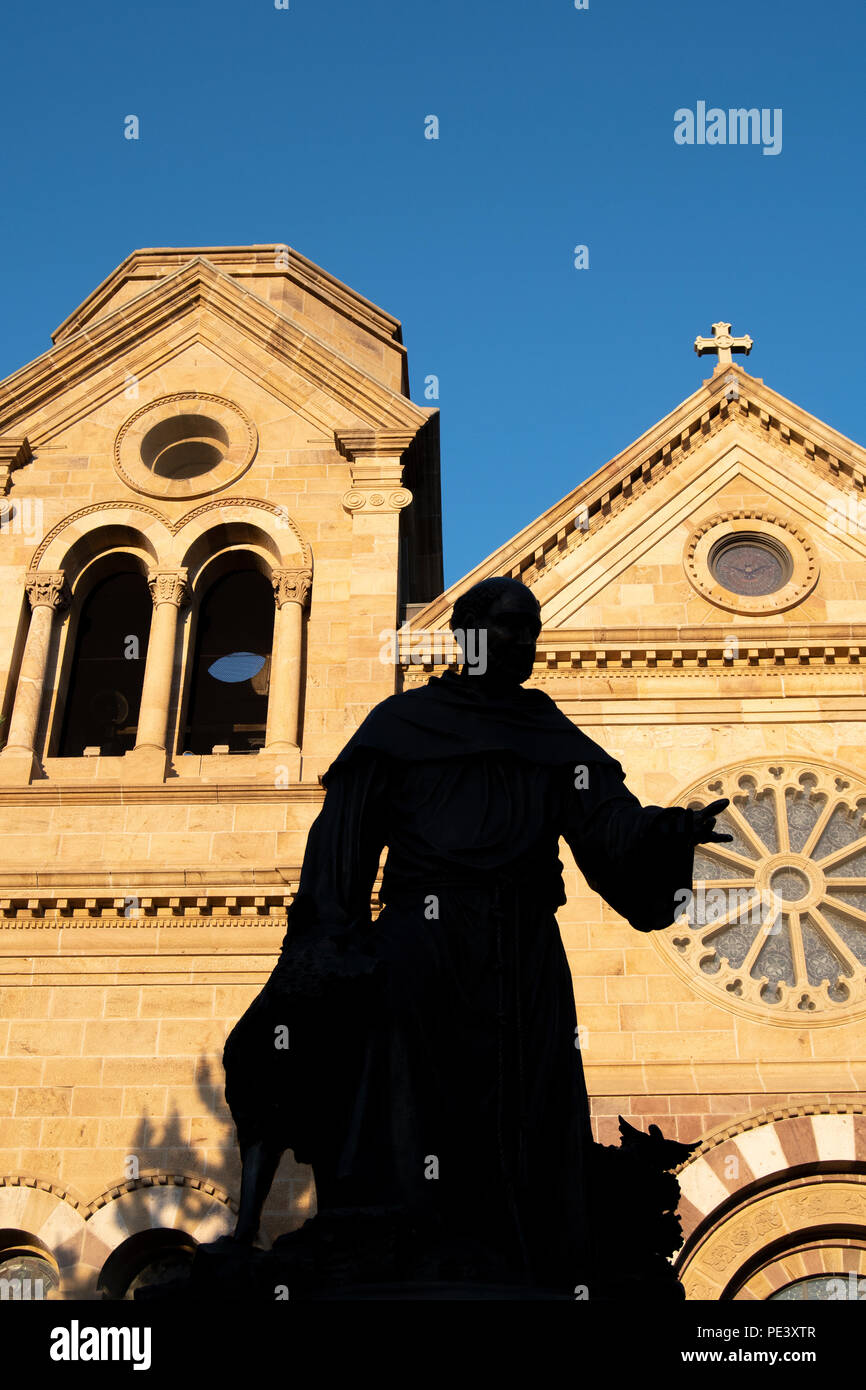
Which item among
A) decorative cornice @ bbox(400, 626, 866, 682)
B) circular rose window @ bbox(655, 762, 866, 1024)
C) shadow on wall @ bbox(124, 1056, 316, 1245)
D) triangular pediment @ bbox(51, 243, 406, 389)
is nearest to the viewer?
shadow on wall @ bbox(124, 1056, 316, 1245)

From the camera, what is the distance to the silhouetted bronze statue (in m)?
→ 5.10

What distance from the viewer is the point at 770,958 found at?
15.6m

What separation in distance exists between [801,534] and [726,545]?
858 mm

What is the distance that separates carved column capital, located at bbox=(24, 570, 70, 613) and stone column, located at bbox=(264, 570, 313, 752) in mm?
2435

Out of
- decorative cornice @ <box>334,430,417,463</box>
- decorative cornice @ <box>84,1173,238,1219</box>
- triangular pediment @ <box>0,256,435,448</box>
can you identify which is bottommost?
decorative cornice @ <box>84,1173,238,1219</box>

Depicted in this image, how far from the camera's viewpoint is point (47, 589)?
18.6 m

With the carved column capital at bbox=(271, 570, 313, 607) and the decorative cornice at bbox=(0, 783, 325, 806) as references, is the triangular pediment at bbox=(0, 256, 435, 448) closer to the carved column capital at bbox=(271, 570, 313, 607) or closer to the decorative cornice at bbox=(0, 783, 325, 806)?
the carved column capital at bbox=(271, 570, 313, 607)

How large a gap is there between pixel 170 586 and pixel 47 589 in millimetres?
1407

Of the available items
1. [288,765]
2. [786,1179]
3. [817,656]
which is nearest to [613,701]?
[817,656]

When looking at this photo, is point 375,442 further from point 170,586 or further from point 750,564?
point 750,564

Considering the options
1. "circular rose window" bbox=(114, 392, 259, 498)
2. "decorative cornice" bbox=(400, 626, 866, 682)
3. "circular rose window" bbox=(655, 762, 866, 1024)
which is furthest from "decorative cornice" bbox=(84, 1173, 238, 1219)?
"circular rose window" bbox=(114, 392, 259, 498)

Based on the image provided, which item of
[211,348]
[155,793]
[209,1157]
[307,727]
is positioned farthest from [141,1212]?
[211,348]

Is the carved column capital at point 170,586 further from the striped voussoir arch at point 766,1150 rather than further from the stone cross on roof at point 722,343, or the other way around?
the striped voussoir arch at point 766,1150
